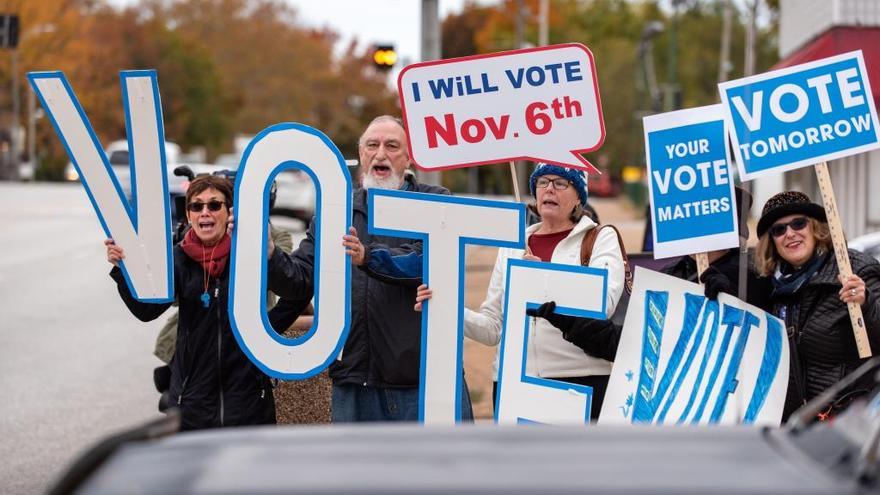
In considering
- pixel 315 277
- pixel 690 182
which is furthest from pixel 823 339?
pixel 315 277

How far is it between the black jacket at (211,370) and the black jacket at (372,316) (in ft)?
0.88

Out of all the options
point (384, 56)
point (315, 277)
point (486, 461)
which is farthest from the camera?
point (384, 56)

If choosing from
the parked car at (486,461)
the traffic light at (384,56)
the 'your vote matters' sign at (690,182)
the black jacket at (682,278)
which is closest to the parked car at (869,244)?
the traffic light at (384,56)

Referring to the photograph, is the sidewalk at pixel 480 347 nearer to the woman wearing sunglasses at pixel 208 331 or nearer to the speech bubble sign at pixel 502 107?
the speech bubble sign at pixel 502 107

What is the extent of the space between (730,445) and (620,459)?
0.88 ft

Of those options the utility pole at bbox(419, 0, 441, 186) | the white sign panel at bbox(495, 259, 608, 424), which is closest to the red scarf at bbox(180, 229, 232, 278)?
the white sign panel at bbox(495, 259, 608, 424)

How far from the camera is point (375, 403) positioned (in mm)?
5562

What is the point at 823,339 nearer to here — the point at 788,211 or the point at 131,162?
the point at 788,211

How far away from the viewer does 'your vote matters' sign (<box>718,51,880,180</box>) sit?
597cm

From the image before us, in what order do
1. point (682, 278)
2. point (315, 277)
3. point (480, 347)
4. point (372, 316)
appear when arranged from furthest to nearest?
point (480, 347)
point (682, 278)
point (372, 316)
point (315, 277)

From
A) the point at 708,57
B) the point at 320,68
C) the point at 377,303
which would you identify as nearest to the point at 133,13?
the point at 320,68

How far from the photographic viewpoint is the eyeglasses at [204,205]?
18.6 feet

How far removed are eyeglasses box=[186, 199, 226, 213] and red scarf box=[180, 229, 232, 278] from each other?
12cm

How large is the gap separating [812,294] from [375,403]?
1778 mm
